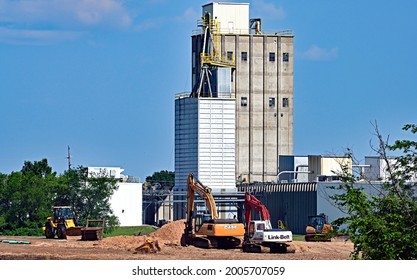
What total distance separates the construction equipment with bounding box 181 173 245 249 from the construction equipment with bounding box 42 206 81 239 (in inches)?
525

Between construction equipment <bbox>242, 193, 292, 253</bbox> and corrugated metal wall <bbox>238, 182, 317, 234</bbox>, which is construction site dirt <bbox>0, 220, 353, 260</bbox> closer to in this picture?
construction equipment <bbox>242, 193, 292, 253</bbox>

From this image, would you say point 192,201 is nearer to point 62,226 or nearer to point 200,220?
point 200,220

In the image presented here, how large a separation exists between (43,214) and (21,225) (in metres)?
2.28

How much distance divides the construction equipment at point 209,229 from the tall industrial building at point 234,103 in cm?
4248

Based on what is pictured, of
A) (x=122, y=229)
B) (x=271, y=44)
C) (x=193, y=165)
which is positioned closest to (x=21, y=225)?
(x=122, y=229)

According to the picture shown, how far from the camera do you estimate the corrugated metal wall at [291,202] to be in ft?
263

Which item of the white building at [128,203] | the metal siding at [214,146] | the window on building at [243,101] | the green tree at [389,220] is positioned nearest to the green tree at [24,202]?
the white building at [128,203]

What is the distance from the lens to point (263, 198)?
3487 inches

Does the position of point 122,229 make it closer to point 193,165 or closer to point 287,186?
point 193,165

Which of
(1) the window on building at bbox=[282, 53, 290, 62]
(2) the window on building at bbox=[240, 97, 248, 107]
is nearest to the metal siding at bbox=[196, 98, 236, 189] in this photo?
(2) the window on building at bbox=[240, 97, 248, 107]

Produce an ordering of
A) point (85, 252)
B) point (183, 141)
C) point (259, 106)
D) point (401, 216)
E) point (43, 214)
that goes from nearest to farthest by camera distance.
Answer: point (401, 216) → point (85, 252) → point (43, 214) → point (183, 141) → point (259, 106)

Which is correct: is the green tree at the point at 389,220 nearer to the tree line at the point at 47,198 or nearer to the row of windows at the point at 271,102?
the tree line at the point at 47,198

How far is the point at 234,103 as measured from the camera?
10025cm

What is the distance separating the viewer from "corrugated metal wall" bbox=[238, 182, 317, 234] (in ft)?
263
